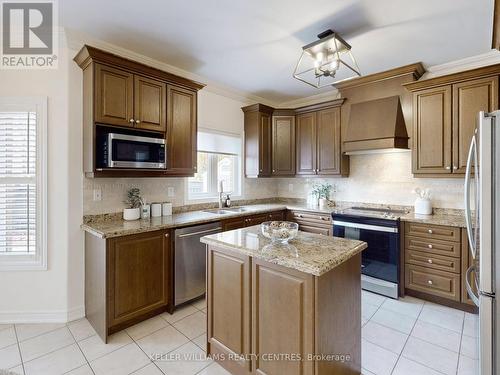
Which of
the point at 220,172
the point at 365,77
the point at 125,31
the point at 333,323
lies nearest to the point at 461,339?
the point at 333,323

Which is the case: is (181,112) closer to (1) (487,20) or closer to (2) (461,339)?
(1) (487,20)

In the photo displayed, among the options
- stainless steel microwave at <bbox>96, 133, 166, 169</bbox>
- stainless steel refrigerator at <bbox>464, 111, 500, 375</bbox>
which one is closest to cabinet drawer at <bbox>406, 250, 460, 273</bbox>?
stainless steel refrigerator at <bbox>464, 111, 500, 375</bbox>

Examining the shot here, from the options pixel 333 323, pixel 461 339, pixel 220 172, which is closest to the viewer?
pixel 333 323

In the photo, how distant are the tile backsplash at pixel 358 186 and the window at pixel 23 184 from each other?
0.42 meters

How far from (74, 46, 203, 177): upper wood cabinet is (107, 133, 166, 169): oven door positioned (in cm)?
8

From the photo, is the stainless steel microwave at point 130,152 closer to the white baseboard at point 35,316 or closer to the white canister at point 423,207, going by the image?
the white baseboard at point 35,316

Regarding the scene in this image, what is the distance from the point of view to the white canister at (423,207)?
3.23m

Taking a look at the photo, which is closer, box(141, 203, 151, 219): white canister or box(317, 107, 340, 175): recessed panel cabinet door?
box(141, 203, 151, 219): white canister

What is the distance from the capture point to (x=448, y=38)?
2.59m

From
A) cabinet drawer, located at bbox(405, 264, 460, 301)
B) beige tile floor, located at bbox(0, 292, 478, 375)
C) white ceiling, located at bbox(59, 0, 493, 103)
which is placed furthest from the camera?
cabinet drawer, located at bbox(405, 264, 460, 301)

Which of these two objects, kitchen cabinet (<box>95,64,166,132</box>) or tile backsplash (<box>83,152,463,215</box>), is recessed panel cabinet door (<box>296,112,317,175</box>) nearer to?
tile backsplash (<box>83,152,463,215</box>)

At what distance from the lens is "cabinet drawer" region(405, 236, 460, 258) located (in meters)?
2.76

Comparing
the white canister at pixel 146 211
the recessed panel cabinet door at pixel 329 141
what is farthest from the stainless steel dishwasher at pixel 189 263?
the recessed panel cabinet door at pixel 329 141

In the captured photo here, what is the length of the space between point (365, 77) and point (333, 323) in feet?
10.5
